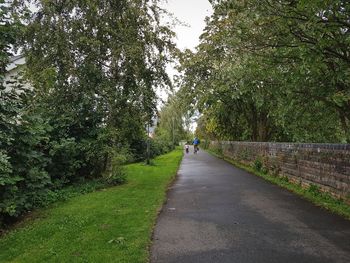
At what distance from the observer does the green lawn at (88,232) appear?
5.37 m

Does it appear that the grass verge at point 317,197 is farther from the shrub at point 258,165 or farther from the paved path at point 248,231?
the shrub at point 258,165

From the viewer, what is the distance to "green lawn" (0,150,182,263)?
5367 mm

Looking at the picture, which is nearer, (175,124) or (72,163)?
(72,163)

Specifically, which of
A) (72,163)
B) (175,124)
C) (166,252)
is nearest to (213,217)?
(166,252)

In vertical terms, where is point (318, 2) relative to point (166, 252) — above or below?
above

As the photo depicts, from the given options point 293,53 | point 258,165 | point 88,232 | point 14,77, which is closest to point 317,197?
point 293,53

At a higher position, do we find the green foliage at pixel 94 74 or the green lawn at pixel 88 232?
the green foliage at pixel 94 74

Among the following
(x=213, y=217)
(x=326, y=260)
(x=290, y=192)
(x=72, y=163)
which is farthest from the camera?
(x=72, y=163)

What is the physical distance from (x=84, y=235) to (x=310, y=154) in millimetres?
8019

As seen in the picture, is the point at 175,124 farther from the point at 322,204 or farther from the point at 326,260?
the point at 326,260

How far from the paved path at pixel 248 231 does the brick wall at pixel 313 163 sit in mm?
1029

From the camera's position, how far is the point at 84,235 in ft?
21.0

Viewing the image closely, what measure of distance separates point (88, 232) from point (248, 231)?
3023 mm

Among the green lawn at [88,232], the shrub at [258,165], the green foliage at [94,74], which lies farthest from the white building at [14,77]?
the shrub at [258,165]
